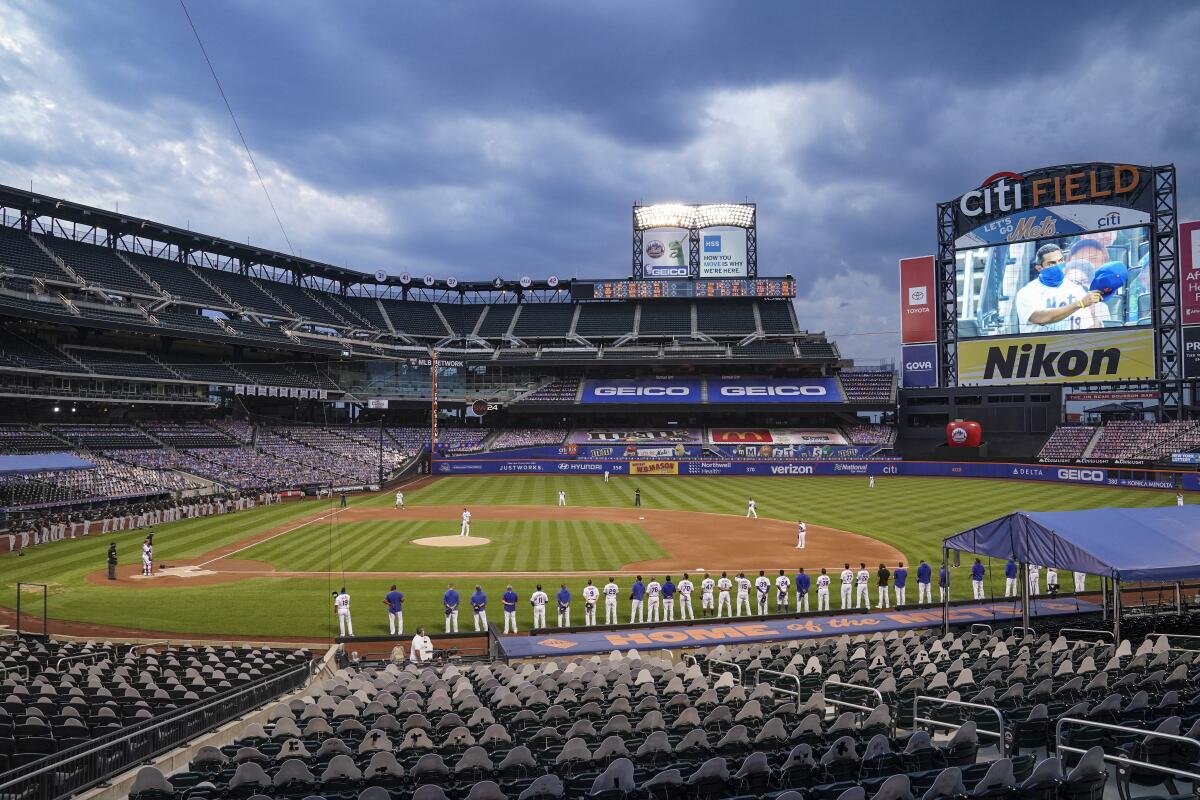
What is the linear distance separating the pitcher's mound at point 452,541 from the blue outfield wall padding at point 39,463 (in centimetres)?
1934

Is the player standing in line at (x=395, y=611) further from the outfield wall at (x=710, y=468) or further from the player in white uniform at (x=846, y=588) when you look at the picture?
the outfield wall at (x=710, y=468)

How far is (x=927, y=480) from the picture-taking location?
59.9 metres

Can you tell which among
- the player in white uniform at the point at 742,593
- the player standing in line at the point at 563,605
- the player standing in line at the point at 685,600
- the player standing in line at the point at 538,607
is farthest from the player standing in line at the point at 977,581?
the player standing in line at the point at 538,607

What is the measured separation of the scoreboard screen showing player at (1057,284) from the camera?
59.3 meters

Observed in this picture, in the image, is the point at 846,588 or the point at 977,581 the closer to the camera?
the point at 846,588

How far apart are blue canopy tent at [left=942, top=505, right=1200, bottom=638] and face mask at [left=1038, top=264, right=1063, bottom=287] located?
54.5 meters

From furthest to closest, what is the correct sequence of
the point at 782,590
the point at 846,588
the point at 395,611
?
the point at 846,588
the point at 782,590
the point at 395,611

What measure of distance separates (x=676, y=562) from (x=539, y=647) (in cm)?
1253

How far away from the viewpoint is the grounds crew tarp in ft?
43.9

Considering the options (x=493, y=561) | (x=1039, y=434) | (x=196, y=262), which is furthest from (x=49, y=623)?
(x=1039, y=434)

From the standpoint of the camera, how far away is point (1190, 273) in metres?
56.8

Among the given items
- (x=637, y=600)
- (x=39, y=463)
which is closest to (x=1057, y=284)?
(x=637, y=600)

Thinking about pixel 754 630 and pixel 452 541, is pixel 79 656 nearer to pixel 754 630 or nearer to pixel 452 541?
pixel 754 630

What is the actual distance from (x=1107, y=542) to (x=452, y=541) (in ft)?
85.1
